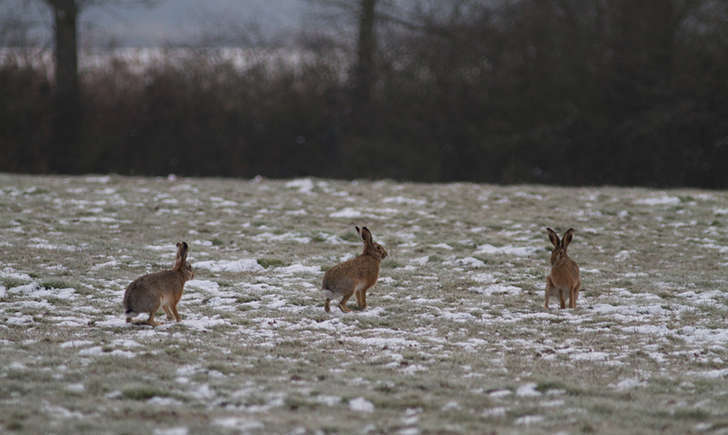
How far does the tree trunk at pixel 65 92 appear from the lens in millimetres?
24219

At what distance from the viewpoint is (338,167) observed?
84.7 feet

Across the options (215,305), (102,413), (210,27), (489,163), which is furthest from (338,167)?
(102,413)

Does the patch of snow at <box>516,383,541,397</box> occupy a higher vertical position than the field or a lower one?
lower

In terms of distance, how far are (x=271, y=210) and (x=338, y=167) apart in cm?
1012

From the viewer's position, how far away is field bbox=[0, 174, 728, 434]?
5688 millimetres

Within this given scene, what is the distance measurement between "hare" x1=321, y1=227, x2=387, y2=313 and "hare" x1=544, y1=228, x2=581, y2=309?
5.99 ft

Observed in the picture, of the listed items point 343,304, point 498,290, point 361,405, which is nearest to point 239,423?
point 361,405

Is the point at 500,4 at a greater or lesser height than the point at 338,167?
greater

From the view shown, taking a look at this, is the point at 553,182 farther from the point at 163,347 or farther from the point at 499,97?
the point at 163,347

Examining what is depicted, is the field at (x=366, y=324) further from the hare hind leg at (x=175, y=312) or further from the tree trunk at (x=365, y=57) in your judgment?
the tree trunk at (x=365, y=57)

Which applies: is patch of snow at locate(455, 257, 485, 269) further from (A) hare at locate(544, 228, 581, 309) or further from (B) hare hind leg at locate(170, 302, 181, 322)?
(B) hare hind leg at locate(170, 302, 181, 322)

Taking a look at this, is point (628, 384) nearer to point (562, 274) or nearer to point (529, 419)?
point (529, 419)

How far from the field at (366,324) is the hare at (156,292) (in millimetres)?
194

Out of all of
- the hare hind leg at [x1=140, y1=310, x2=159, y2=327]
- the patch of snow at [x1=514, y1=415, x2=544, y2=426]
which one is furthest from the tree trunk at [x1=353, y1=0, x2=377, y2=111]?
the patch of snow at [x1=514, y1=415, x2=544, y2=426]
